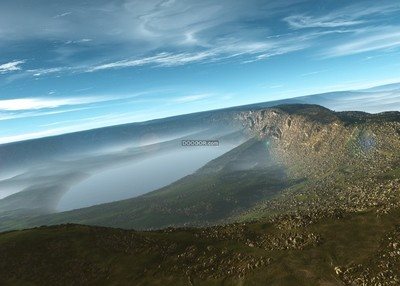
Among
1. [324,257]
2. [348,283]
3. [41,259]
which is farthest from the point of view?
[41,259]

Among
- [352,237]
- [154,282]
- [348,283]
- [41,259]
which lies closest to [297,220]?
[352,237]

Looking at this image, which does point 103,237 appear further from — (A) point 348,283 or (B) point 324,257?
(A) point 348,283

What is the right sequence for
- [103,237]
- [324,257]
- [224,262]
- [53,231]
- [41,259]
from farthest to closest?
[53,231] < [103,237] < [41,259] < [224,262] < [324,257]

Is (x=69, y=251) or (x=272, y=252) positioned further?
(x=69, y=251)

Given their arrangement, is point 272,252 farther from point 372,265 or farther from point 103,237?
point 103,237

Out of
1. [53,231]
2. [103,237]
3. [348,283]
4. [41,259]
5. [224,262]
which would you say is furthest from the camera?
[53,231]

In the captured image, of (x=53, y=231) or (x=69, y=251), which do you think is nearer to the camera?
(x=69, y=251)

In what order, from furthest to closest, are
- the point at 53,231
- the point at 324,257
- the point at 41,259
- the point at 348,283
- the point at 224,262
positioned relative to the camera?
1. the point at 53,231
2. the point at 41,259
3. the point at 224,262
4. the point at 324,257
5. the point at 348,283

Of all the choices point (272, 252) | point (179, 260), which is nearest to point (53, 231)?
point (179, 260)
